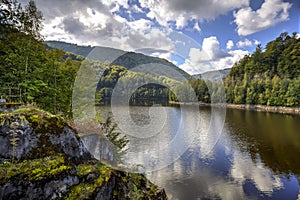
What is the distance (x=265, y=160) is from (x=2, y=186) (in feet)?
80.0

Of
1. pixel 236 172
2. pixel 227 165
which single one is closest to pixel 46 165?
pixel 236 172

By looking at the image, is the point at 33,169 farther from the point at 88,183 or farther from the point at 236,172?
the point at 236,172

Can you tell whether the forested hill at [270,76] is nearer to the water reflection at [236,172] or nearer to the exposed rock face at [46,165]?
the water reflection at [236,172]

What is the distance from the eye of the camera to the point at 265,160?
22.5m

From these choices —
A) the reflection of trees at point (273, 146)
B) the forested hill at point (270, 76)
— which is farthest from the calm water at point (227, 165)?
the forested hill at point (270, 76)

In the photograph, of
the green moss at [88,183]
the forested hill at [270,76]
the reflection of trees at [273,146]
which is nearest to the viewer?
the green moss at [88,183]

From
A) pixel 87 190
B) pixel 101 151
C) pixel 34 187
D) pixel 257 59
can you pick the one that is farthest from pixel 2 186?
pixel 257 59

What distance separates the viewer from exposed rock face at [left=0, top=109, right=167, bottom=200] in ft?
21.0

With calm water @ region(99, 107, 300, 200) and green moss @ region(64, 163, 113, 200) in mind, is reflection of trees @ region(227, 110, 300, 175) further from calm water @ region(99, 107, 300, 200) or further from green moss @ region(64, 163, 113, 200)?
green moss @ region(64, 163, 113, 200)

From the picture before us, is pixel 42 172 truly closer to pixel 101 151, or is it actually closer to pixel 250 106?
pixel 101 151

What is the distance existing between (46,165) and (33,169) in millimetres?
453

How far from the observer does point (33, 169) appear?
266 inches

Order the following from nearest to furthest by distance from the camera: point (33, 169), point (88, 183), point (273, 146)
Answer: point (33, 169) < point (88, 183) < point (273, 146)

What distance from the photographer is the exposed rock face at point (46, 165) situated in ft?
21.0
